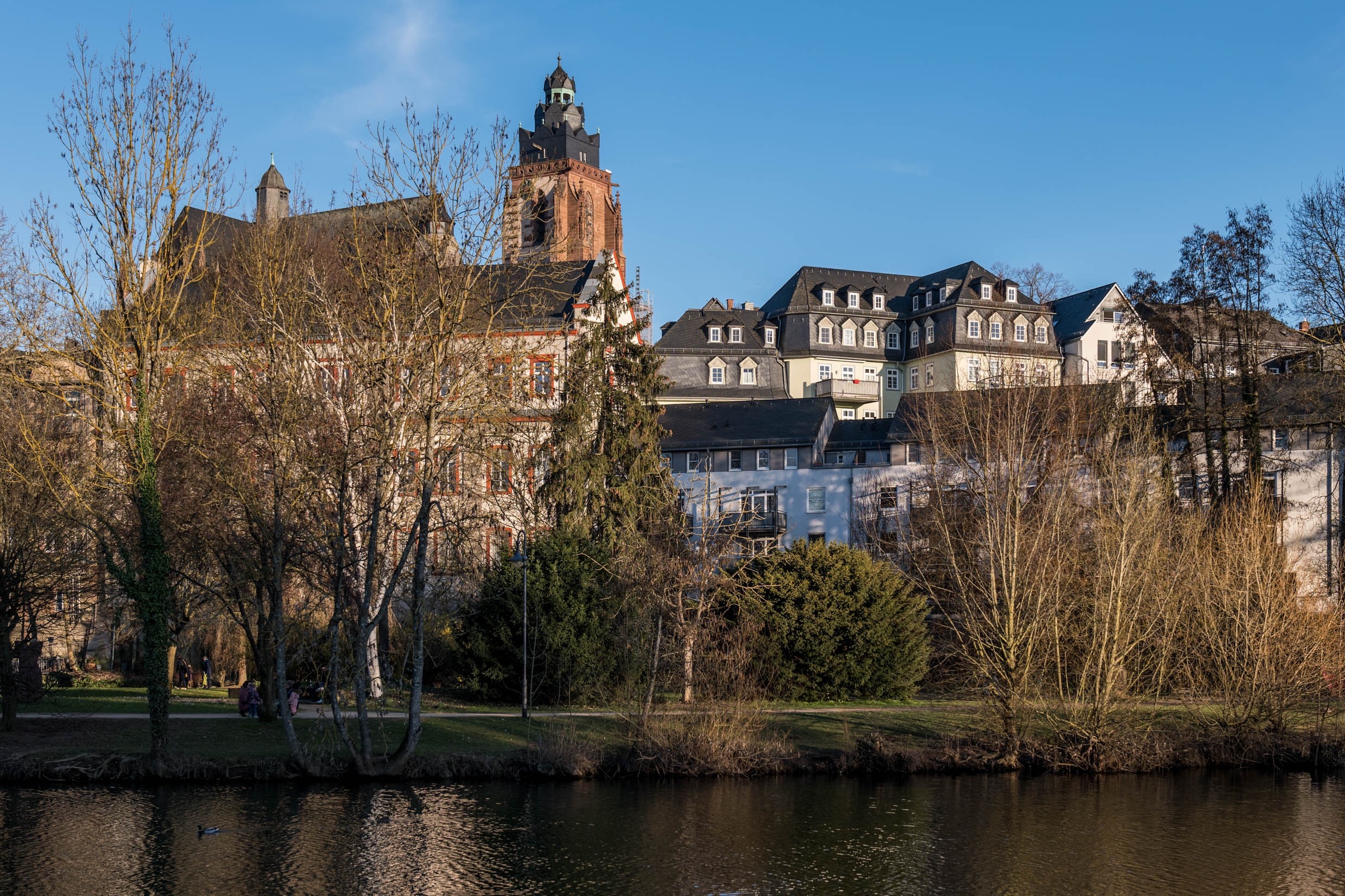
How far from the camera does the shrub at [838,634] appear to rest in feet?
131

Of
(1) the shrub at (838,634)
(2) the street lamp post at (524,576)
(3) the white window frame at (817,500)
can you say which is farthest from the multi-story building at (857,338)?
(2) the street lamp post at (524,576)

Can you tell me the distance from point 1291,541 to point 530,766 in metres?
37.1

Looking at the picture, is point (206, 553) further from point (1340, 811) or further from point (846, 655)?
point (1340, 811)

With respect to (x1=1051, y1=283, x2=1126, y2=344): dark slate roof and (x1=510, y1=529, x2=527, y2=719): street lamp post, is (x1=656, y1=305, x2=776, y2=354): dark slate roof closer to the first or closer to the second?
(x1=1051, y1=283, x2=1126, y2=344): dark slate roof

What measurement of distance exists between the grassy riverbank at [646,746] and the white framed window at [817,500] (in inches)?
993

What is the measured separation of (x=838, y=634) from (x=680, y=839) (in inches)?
726

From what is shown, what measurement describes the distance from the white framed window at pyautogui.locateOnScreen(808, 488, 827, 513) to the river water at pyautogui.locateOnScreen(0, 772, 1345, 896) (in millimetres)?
31281

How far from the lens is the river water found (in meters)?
19.6

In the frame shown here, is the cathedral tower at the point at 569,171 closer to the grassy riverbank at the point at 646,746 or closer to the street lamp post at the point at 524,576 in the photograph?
the street lamp post at the point at 524,576

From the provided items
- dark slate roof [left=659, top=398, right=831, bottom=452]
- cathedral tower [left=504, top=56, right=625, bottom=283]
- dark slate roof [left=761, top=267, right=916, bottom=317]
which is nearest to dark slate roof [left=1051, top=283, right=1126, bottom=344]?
dark slate roof [left=761, top=267, right=916, bottom=317]

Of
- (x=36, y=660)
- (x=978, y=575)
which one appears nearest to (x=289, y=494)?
A: (x=36, y=660)

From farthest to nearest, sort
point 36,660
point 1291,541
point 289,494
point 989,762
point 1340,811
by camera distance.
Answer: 1. point 1291,541
2. point 36,660
3. point 989,762
4. point 289,494
5. point 1340,811

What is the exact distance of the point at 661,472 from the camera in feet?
150

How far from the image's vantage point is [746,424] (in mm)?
63344
